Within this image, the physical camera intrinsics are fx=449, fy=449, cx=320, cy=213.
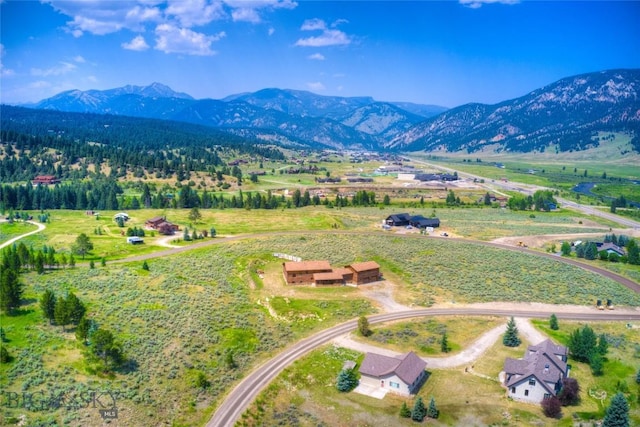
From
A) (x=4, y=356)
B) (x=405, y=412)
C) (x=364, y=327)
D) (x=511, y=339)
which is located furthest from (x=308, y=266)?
(x=4, y=356)

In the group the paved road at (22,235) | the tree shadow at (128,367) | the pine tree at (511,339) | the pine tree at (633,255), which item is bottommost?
the pine tree at (511,339)

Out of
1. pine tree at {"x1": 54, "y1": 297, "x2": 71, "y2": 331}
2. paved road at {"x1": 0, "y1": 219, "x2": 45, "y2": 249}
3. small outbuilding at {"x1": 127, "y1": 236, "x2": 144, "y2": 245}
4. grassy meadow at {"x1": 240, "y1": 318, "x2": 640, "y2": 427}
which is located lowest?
grassy meadow at {"x1": 240, "y1": 318, "x2": 640, "y2": 427}

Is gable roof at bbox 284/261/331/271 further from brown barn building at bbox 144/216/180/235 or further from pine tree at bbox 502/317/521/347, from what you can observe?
brown barn building at bbox 144/216/180/235

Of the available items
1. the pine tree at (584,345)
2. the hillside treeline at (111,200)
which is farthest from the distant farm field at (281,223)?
the pine tree at (584,345)

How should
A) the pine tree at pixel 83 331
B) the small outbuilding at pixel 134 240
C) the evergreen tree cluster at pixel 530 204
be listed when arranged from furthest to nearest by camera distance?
the evergreen tree cluster at pixel 530 204 → the small outbuilding at pixel 134 240 → the pine tree at pixel 83 331

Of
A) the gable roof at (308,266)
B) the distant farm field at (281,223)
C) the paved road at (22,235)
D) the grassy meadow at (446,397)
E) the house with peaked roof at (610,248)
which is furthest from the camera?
the house with peaked roof at (610,248)

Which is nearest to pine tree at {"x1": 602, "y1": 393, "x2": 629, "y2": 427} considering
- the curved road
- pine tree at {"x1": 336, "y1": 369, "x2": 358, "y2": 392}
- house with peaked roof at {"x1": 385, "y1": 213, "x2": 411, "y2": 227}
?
pine tree at {"x1": 336, "y1": 369, "x2": 358, "y2": 392}

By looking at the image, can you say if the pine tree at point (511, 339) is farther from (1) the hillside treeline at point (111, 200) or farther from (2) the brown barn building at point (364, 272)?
(1) the hillside treeline at point (111, 200)
